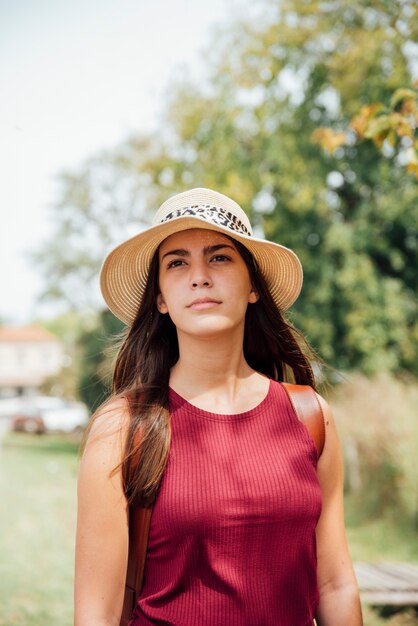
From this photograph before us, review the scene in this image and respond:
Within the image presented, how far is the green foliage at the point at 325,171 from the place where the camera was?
43.8 ft

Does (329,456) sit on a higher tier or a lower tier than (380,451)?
lower

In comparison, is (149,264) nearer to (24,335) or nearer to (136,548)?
(136,548)

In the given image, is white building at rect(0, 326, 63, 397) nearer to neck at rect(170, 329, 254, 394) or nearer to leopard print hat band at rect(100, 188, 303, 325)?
leopard print hat band at rect(100, 188, 303, 325)

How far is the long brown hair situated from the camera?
6.55ft

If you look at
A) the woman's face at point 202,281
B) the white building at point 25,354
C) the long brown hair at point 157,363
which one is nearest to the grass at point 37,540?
the long brown hair at point 157,363

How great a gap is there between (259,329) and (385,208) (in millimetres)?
12196

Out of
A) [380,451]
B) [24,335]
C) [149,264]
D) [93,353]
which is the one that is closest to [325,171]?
[380,451]

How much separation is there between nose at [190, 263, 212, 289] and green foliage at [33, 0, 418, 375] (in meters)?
11.2

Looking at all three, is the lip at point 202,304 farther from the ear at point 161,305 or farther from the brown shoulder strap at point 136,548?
the brown shoulder strap at point 136,548

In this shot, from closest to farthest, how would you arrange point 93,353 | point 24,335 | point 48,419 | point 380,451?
1. point 380,451
2. point 93,353
3. point 48,419
4. point 24,335

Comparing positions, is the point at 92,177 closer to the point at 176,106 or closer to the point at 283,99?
the point at 176,106

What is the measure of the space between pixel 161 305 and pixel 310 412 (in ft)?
2.00

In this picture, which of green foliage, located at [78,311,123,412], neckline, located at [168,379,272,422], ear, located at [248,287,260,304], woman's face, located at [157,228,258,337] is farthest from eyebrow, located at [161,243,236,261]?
green foliage, located at [78,311,123,412]

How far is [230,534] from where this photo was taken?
1.96 meters
